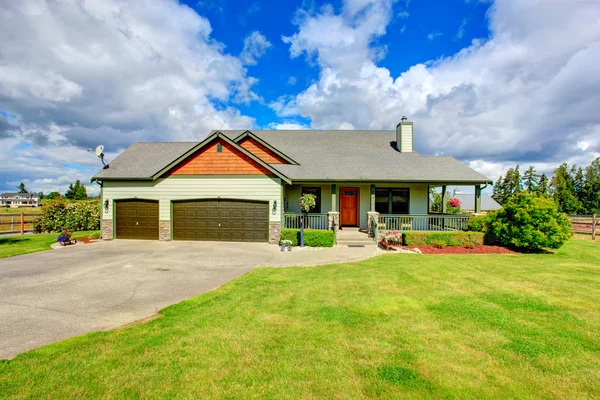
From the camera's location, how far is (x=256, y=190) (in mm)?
14461

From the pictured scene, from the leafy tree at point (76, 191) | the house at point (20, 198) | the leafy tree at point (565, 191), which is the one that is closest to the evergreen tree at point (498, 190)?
the leafy tree at point (565, 191)

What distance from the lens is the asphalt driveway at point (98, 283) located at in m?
4.79

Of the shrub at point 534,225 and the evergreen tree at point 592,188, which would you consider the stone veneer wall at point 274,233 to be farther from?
the evergreen tree at point 592,188

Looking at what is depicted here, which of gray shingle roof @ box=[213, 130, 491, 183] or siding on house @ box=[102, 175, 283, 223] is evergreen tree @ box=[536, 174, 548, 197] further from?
siding on house @ box=[102, 175, 283, 223]

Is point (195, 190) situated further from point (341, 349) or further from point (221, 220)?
point (341, 349)

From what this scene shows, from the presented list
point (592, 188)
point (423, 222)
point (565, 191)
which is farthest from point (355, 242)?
point (592, 188)

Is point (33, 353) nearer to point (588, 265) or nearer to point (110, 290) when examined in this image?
point (110, 290)

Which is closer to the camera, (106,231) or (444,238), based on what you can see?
(444,238)

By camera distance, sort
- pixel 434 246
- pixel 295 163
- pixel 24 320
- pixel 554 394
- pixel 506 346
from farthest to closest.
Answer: pixel 295 163
pixel 434 246
pixel 24 320
pixel 506 346
pixel 554 394

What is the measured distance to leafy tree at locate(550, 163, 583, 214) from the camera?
137 feet

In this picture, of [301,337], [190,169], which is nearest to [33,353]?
[301,337]

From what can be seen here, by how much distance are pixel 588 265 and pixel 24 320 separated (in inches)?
647

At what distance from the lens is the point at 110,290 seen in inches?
262

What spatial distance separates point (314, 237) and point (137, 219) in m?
10.4
